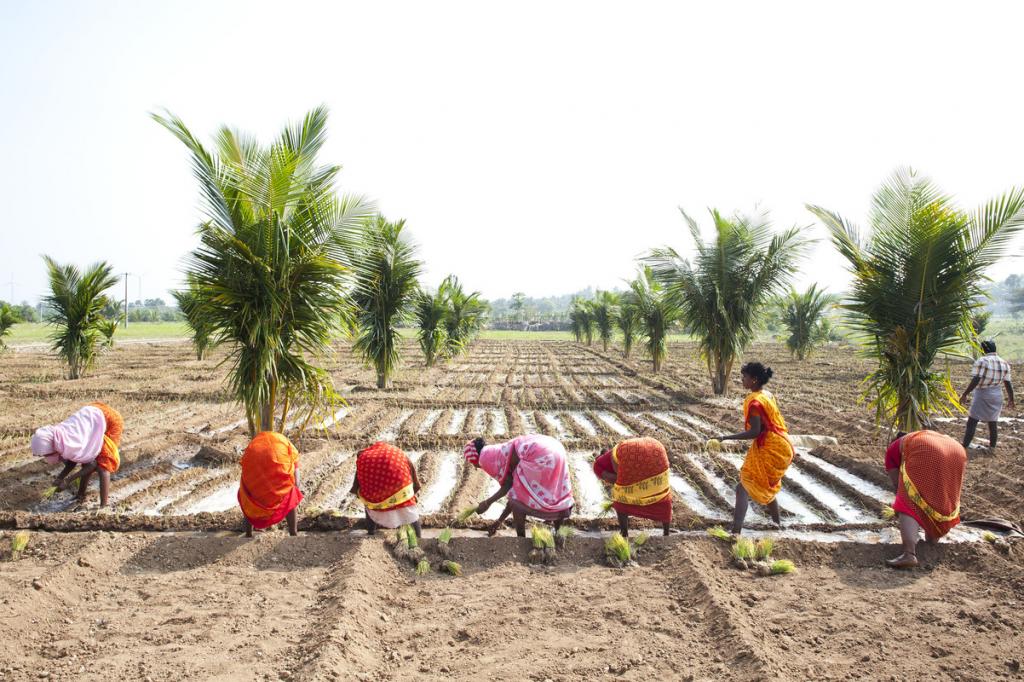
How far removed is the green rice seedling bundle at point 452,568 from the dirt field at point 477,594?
0.07 metres

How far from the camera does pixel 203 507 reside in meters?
6.24

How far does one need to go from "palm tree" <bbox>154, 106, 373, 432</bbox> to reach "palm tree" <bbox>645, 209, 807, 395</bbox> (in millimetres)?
9181

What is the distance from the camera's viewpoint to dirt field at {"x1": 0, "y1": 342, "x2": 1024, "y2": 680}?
3340mm

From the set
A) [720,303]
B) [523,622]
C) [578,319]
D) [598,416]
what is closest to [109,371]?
[598,416]

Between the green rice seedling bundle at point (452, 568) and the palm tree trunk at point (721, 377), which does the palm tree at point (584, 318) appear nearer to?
the palm tree trunk at point (721, 377)

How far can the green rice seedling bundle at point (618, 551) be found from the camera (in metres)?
4.66

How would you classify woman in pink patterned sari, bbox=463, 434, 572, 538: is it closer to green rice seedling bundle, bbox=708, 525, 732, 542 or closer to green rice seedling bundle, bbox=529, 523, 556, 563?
green rice seedling bundle, bbox=529, 523, 556, 563

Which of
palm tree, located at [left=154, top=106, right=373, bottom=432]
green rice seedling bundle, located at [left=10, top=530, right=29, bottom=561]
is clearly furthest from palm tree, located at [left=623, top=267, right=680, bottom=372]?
green rice seedling bundle, located at [left=10, top=530, right=29, bottom=561]

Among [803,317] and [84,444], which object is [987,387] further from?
[803,317]

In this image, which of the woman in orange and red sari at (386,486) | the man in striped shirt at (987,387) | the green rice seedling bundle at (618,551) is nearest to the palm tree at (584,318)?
the man in striped shirt at (987,387)

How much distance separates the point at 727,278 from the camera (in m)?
13.9

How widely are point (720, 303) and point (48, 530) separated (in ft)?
40.5

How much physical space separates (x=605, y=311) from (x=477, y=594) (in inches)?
1099

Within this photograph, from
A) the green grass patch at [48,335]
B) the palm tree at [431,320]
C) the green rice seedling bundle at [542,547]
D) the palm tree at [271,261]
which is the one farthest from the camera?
the green grass patch at [48,335]
